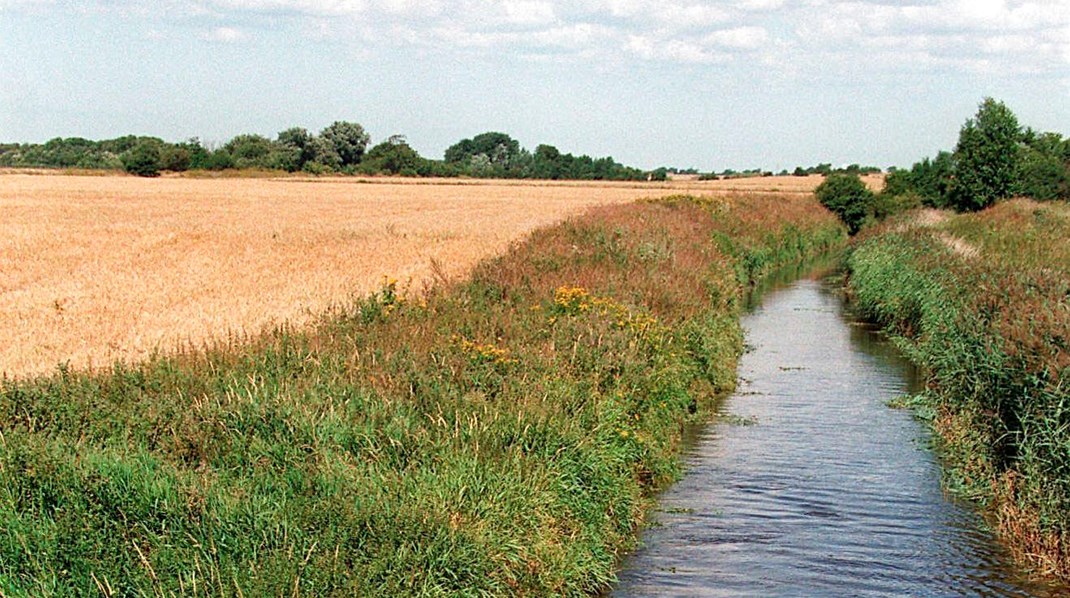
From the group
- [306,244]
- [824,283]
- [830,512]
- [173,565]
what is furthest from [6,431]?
[824,283]

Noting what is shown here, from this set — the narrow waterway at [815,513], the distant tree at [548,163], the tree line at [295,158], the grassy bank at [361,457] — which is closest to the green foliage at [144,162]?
the tree line at [295,158]

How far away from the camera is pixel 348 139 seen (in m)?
106

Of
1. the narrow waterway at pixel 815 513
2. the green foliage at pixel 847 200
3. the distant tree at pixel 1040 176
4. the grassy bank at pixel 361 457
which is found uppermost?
the distant tree at pixel 1040 176

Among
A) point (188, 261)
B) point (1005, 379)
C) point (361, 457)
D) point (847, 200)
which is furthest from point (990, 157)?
point (361, 457)

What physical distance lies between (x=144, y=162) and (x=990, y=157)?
213ft

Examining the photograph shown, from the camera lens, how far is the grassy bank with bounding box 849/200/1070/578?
9.27 metres

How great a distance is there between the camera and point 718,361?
16.5m

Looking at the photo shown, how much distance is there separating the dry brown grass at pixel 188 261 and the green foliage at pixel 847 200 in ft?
61.0

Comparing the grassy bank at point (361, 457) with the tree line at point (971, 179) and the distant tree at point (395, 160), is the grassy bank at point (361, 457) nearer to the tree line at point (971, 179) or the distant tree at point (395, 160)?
the tree line at point (971, 179)

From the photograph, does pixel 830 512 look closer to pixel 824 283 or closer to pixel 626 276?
pixel 626 276

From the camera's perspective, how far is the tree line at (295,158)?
9169 cm

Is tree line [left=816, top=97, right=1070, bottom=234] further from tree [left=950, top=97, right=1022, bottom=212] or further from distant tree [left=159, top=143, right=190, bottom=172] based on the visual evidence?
distant tree [left=159, top=143, right=190, bottom=172]

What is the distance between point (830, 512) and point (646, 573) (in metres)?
2.78

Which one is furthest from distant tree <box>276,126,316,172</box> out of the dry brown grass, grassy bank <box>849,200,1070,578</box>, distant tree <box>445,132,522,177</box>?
grassy bank <box>849,200,1070,578</box>
